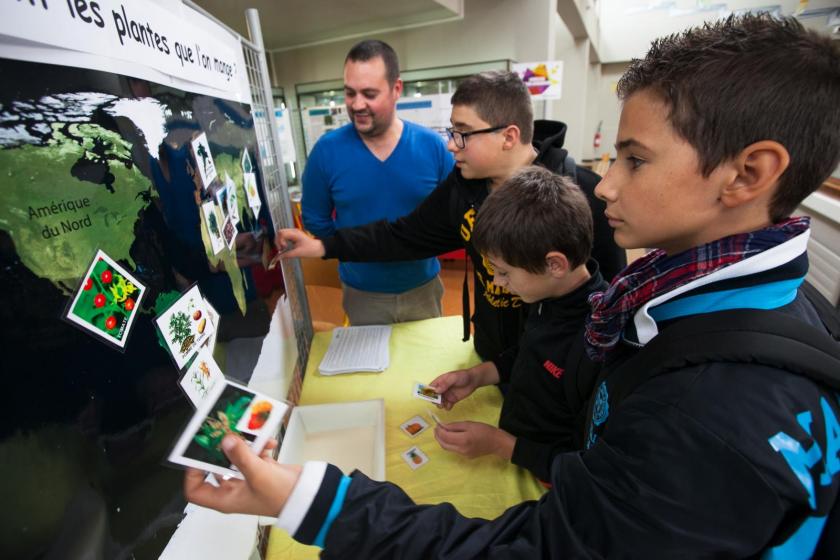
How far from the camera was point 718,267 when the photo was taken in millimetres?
502

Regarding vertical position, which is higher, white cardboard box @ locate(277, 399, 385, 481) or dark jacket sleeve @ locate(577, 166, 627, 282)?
dark jacket sleeve @ locate(577, 166, 627, 282)

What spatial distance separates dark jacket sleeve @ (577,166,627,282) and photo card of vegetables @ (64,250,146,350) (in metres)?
1.14

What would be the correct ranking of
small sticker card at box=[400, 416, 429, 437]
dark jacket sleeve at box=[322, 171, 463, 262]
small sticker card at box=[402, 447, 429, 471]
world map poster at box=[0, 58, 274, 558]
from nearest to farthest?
world map poster at box=[0, 58, 274, 558], small sticker card at box=[402, 447, 429, 471], small sticker card at box=[400, 416, 429, 437], dark jacket sleeve at box=[322, 171, 463, 262]

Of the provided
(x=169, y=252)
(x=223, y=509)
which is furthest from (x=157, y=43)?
(x=223, y=509)

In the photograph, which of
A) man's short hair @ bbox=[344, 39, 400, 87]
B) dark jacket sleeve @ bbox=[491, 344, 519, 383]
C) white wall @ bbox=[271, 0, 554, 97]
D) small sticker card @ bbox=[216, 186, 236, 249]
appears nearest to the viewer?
small sticker card @ bbox=[216, 186, 236, 249]

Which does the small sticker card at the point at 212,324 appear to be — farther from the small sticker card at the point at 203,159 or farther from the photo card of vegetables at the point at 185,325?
the small sticker card at the point at 203,159

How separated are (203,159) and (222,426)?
1.62ft

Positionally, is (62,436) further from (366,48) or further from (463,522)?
(366,48)

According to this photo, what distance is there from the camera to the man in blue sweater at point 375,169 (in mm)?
1699

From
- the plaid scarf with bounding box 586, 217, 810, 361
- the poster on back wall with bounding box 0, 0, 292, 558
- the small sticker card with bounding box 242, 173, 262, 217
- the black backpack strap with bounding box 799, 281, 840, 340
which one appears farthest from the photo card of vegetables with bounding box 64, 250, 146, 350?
the black backpack strap with bounding box 799, 281, 840, 340

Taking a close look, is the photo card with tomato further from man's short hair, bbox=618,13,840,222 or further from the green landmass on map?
man's short hair, bbox=618,13,840,222

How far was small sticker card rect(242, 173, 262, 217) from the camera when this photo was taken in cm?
103

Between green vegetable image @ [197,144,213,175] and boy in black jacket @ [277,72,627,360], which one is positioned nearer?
green vegetable image @ [197,144,213,175]

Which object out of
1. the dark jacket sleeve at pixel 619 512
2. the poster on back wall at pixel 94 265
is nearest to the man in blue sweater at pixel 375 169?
the poster on back wall at pixel 94 265
